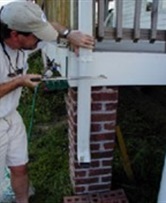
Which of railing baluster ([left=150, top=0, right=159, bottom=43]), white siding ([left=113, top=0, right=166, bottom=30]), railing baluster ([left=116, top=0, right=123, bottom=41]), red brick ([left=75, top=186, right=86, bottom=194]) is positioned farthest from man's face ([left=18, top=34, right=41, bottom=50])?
white siding ([left=113, top=0, right=166, bottom=30])

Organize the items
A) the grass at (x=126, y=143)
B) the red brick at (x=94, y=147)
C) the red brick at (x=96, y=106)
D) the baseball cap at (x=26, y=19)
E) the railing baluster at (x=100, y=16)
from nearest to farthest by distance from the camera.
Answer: the baseball cap at (x=26, y=19) < the railing baluster at (x=100, y=16) < the red brick at (x=96, y=106) < the red brick at (x=94, y=147) < the grass at (x=126, y=143)

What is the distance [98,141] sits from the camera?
298 cm

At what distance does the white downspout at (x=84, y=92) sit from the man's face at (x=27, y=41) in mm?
356

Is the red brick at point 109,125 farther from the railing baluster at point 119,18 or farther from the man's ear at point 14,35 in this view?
the man's ear at point 14,35

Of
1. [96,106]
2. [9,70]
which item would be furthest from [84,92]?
[9,70]

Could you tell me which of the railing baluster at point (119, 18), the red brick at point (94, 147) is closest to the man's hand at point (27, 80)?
the railing baluster at point (119, 18)

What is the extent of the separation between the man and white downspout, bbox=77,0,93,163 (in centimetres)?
7

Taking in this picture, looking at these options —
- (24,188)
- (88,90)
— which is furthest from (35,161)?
(88,90)

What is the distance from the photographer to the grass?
3391mm

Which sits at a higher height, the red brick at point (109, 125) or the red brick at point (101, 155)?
the red brick at point (109, 125)

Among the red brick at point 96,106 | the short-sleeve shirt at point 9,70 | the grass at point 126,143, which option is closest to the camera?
the short-sleeve shirt at point 9,70

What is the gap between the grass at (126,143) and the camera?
11.1 ft

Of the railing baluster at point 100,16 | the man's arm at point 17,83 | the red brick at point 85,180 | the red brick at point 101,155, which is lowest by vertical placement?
the red brick at point 85,180

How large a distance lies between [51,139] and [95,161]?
1.58 metres
